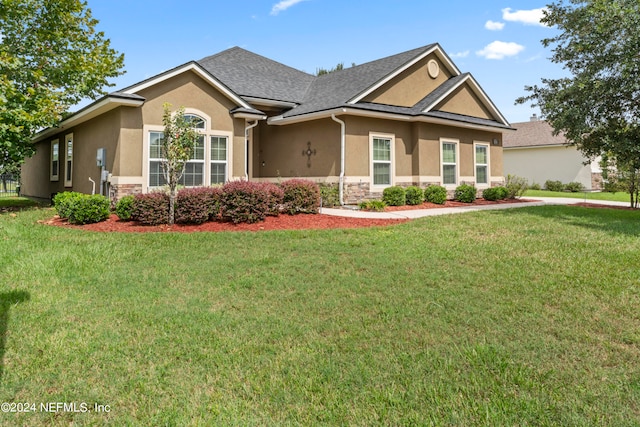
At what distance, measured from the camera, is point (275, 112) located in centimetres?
1616

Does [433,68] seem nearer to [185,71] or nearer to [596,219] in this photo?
[596,219]

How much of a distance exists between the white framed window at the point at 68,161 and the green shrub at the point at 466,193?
53.3ft

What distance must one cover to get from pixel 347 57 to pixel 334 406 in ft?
132

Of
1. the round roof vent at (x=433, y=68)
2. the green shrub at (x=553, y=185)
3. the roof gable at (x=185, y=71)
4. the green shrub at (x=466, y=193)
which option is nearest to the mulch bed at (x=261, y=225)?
the roof gable at (x=185, y=71)

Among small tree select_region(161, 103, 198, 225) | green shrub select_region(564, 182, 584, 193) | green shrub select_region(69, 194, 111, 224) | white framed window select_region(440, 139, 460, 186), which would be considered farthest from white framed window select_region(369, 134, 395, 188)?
green shrub select_region(564, 182, 584, 193)

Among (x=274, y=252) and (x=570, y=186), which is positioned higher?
(x=570, y=186)

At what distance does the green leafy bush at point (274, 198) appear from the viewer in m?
9.90

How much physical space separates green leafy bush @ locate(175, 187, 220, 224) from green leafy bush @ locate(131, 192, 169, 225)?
0.98ft

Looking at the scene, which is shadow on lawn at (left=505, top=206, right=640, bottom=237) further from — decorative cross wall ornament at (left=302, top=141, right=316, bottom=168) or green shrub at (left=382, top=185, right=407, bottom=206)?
decorative cross wall ornament at (left=302, top=141, right=316, bottom=168)

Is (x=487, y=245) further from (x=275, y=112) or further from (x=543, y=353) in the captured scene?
(x=275, y=112)

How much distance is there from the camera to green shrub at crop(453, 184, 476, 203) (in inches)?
621

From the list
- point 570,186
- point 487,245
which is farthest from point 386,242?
point 570,186

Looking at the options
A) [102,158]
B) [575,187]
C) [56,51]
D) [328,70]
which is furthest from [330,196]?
[328,70]

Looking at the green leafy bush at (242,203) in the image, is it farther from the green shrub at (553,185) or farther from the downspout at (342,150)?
the green shrub at (553,185)
